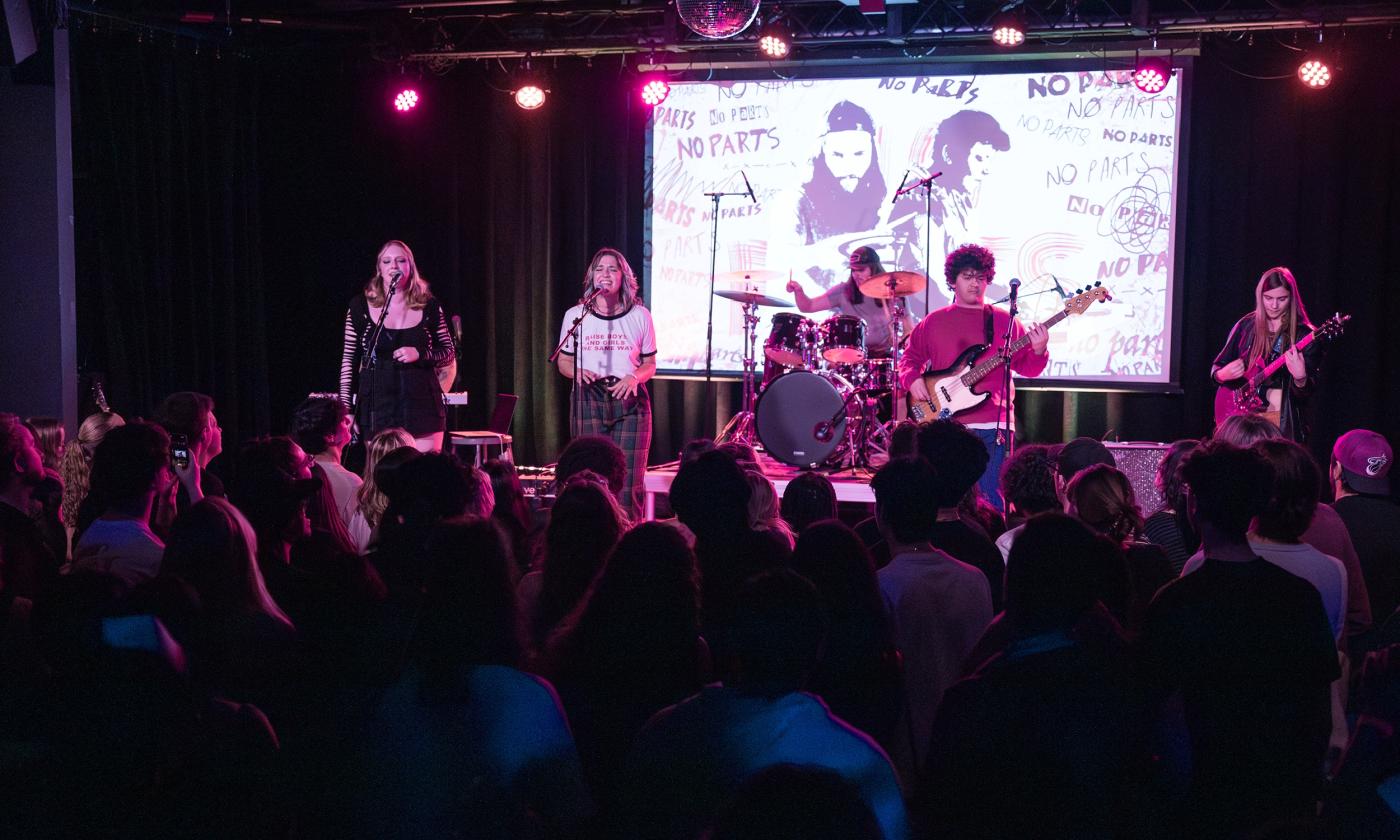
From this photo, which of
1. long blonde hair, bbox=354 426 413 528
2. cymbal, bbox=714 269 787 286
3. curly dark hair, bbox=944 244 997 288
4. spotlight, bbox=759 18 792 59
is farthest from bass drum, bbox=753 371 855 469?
long blonde hair, bbox=354 426 413 528

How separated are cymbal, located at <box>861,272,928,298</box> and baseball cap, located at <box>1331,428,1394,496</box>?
12.9 feet

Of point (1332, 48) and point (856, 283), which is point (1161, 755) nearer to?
point (856, 283)

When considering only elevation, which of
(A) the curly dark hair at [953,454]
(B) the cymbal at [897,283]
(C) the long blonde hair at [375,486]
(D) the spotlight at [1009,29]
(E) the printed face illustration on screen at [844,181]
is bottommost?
(C) the long blonde hair at [375,486]

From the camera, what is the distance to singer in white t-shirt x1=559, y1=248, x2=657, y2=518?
795 centimetres

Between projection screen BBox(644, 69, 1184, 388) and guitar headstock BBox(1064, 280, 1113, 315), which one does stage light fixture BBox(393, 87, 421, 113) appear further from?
guitar headstock BBox(1064, 280, 1113, 315)

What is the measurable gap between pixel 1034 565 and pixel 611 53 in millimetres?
8403

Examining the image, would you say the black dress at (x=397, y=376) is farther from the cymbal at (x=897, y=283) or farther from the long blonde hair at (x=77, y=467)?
the cymbal at (x=897, y=283)

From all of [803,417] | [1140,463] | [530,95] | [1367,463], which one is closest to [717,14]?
[803,417]

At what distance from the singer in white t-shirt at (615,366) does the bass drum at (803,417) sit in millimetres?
934

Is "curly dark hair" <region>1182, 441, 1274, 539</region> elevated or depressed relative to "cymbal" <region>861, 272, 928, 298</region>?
depressed

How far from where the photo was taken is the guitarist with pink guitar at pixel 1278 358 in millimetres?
7676

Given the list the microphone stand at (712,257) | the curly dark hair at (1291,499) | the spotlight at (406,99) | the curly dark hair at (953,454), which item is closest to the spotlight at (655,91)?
the microphone stand at (712,257)

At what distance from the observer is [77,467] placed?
5105 mm

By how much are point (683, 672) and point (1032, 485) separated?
6.18 feet
